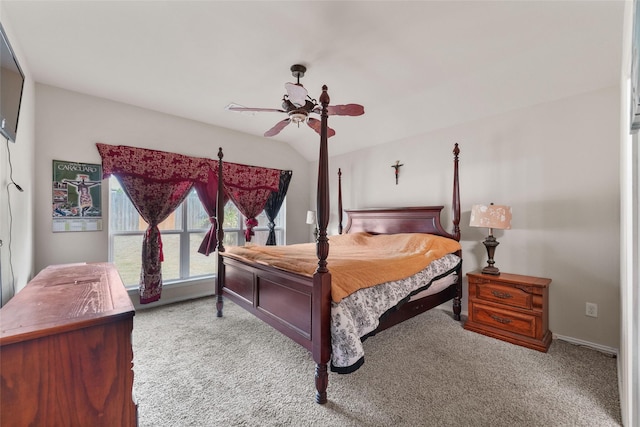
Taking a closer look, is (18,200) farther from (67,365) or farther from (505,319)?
(505,319)

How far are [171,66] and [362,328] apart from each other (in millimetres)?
2832

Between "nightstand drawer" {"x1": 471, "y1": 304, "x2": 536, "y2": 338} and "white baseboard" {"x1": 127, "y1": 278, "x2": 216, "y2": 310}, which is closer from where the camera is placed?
"nightstand drawer" {"x1": 471, "y1": 304, "x2": 536, "y2": 338}

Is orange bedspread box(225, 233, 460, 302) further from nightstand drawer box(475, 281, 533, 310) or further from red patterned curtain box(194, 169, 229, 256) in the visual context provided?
red patterned curtain box(194, 169, 229, 256)

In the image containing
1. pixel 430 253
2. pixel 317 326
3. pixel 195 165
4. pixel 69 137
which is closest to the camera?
pixel 317 326

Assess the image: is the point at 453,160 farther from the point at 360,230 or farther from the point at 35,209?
the point at 35,209

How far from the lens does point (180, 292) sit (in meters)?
3.88

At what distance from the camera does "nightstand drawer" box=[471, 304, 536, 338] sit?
99.6 inches

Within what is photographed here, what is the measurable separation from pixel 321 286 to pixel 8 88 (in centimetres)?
219

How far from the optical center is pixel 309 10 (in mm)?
1876

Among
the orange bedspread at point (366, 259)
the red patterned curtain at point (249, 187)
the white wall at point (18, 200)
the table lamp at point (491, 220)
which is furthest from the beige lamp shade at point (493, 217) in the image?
the white wall at point (18, 200)

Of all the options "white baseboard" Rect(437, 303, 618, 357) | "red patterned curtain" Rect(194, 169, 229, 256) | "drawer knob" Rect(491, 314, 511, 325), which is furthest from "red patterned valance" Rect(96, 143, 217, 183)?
"white baseboard" Rect(437, 303, 618, 357)

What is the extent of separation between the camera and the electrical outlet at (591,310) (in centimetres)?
252

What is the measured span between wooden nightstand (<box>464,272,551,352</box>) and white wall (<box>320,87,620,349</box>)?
250mm

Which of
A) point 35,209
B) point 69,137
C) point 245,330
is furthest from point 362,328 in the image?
point 69,137
